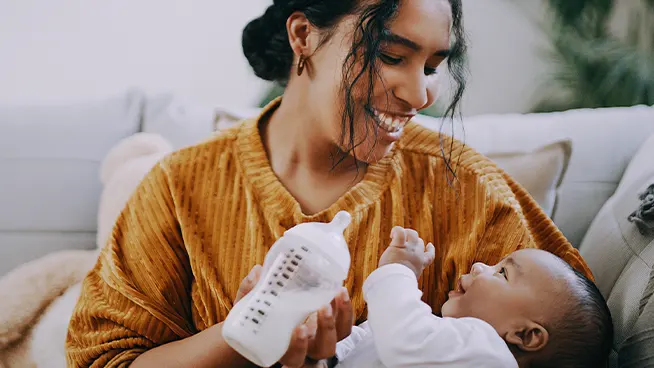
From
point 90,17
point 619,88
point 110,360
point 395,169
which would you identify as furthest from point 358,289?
point 90,17

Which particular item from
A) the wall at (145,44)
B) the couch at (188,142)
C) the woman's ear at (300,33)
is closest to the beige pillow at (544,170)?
the couch at (188,142)

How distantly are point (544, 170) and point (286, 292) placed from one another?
0.87 metres

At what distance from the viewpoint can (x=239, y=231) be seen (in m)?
1.14

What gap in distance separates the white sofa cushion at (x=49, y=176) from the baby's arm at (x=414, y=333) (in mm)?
A: 1066

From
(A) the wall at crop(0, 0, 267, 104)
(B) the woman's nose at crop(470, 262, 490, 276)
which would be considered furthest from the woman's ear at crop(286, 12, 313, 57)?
(A) the wall at crop(0, 0, 267, 104)

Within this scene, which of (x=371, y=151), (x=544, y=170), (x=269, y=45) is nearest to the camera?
(x=371, y=151)

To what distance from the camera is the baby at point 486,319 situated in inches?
33.4

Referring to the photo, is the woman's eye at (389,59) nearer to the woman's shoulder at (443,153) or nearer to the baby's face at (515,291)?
the woman's shoulder at (443,153)

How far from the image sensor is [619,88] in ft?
7.50

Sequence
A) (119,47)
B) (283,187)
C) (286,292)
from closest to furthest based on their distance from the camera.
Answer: (286,292) < (283,187) < (119,47)

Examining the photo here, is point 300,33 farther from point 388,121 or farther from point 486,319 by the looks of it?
point 486,319

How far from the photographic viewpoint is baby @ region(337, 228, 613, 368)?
2.79 feet

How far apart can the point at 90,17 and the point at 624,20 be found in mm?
2048

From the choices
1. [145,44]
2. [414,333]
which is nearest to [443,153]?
[414,333]
